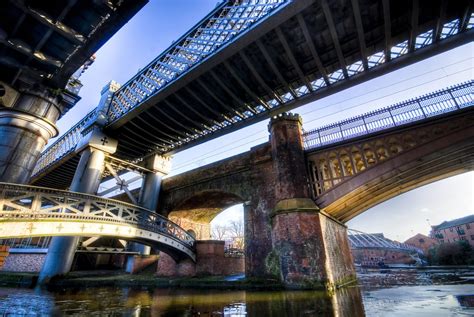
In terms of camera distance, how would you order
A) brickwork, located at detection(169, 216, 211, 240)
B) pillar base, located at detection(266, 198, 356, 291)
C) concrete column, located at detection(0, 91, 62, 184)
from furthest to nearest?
brickwork, located at detection(169, 216, 211, 240)
pillar base, located at detection(266, 198, 356, 291)
concrete column, located at detection(0, 91, 62, 184)

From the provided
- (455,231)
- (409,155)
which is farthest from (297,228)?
(455,231)

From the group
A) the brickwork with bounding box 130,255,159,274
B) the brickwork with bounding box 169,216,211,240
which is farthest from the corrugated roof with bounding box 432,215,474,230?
the brickwork with bounding box 130,255,159,274

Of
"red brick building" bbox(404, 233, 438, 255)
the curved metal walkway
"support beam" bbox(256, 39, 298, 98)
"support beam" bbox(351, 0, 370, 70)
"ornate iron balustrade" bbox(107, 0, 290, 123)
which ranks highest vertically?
"ornate iron balustrade" bbox(107, 0, 290, 123)

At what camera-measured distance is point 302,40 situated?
9445 millimetres

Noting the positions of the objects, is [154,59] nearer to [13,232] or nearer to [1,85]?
[1,85]

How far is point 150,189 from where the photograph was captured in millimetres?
16000

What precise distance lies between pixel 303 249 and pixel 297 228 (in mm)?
782

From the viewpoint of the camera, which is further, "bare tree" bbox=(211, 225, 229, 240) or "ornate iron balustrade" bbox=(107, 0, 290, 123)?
"bare tree" bbox=(211, 225, 229, 240)

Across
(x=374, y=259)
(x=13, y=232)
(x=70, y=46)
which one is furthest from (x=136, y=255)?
(x=374, y=259)

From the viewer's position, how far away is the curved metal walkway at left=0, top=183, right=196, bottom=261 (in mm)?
5758

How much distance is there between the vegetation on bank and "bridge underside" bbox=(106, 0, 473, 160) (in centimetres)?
3114

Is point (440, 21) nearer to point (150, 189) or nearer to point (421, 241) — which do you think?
point (150, 189)

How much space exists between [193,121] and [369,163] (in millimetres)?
10200

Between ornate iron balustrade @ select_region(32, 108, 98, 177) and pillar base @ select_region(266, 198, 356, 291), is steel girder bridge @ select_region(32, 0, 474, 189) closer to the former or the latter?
ornate iron balustrade @ select_region(32, 108, 98, 177)
